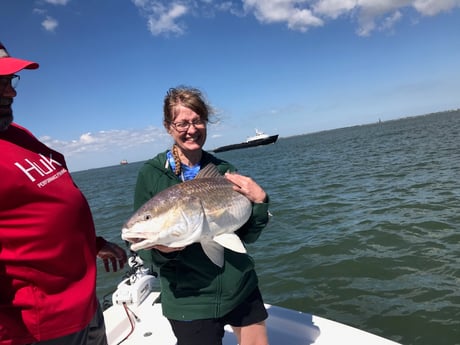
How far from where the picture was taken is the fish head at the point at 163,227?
2.49 metres

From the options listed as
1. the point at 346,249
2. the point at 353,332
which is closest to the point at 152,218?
the point at 353,332

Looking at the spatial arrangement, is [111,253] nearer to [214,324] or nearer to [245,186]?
[214,324]

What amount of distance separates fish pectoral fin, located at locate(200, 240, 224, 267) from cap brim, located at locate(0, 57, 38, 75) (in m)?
1.71

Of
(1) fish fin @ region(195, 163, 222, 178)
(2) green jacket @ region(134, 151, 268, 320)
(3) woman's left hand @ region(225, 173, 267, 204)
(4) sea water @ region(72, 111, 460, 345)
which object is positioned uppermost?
(1) fish fin @ region(195, 163, 222, 178)

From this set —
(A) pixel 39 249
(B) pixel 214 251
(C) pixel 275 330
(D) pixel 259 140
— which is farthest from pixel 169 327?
(D) pixel 259 140

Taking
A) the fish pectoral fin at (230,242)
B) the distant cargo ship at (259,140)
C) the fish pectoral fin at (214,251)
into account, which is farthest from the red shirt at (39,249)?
the distant cargo ship at (259,140)

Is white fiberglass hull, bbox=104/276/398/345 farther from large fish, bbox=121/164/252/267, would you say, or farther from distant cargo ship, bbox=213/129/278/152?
distant cargo ship, bbox=213/129/278/152

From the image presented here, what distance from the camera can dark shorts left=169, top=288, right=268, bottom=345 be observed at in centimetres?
282

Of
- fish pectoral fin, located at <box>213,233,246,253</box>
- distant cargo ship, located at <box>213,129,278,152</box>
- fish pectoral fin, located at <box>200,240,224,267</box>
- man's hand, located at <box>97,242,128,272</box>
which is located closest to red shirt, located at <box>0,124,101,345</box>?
man's hand, located at <box>97,242,128,272</box>

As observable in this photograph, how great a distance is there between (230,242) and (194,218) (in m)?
0.35

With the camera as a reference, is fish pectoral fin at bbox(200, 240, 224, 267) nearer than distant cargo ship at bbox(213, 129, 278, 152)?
Yes

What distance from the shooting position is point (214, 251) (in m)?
2.70

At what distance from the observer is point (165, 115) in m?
3.07

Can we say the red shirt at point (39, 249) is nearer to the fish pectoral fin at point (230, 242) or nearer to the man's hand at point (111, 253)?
the man's hand at point (111, 253)
